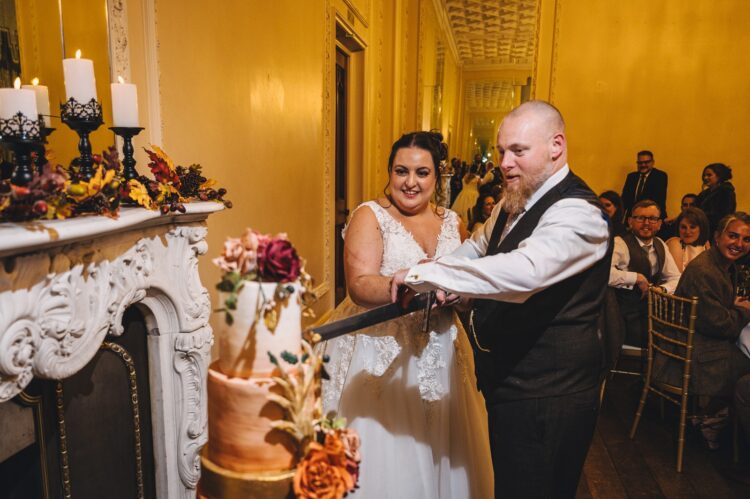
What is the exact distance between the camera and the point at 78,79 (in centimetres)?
127

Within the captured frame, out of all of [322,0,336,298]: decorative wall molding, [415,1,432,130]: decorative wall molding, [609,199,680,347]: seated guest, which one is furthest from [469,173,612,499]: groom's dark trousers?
[415,1,432,130]: decorative wall molding

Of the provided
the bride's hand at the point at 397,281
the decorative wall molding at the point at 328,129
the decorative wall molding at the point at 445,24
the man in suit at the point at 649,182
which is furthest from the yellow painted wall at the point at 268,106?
the decorative wall molding at the point at 445,24

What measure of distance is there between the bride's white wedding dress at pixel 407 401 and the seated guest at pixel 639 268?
202 centimetres

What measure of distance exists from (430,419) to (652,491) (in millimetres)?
1489

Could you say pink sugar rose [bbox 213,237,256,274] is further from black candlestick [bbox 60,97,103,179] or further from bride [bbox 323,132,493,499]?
bride [bbox 323,132,493,499]

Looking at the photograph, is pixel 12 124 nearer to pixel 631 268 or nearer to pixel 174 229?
pixel 174 229

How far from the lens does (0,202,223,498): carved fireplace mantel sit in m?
0.99

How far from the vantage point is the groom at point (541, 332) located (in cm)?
153

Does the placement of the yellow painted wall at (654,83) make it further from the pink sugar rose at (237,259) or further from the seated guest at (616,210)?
the pink sugar rose at (237,259)

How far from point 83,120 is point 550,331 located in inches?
57.3

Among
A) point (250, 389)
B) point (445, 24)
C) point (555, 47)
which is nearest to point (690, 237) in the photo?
point (555, 47)

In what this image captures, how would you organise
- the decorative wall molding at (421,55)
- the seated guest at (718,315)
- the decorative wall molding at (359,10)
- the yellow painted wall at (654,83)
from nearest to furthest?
the seated guest at (718,315) → the decorative wall molding at (359,10) → the yellow painted wall at (654,83) → the decorative wall molding at (421,55)

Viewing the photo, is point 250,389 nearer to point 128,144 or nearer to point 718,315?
point 128,144

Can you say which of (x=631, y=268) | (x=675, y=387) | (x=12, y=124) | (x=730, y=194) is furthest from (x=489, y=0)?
(x=12, y=124)
